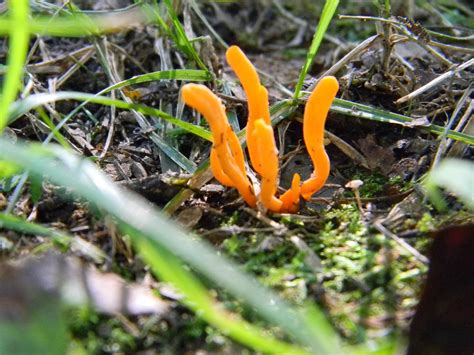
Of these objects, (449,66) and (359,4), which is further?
(359,4)

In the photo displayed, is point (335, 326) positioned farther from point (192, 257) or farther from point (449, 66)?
point (449, 66)

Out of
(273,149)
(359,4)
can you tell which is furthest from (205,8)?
(273,149)

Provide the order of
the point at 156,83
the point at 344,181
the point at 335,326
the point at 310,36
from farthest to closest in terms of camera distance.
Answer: the point at 310,36 < the point at 156,83 < the point at 344,181 < the point at 335,326

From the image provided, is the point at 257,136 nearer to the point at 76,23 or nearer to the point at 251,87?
the point at 251,87

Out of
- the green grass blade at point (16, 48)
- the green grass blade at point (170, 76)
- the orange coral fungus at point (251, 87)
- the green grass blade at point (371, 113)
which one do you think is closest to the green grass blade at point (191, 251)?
the green grass blade at point (16, 48)

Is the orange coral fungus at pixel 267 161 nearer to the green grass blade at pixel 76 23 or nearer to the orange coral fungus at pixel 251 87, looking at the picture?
the orange coral fungus at pixel 251 87

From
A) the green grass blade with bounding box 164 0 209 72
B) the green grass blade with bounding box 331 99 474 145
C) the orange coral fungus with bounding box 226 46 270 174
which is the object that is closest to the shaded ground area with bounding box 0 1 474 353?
the green grass blade with bounding box 331 99 474 145

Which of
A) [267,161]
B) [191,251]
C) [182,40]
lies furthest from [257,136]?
[182,40]
